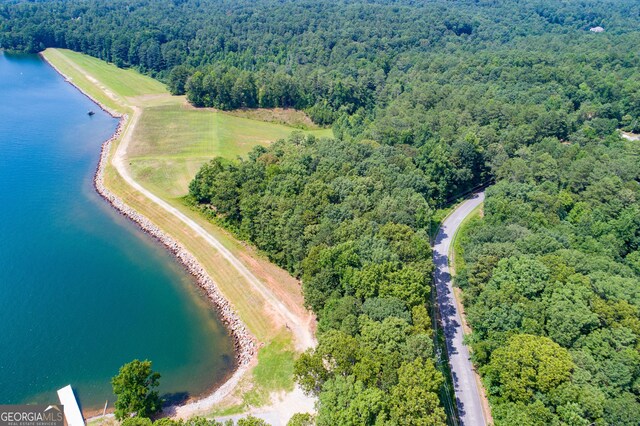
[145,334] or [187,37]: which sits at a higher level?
[187,37]

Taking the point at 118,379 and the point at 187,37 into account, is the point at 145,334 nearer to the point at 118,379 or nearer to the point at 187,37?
the point at 118,379

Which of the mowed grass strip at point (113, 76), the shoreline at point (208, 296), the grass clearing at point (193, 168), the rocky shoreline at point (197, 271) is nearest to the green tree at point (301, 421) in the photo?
the grass clearing at point (193, 168)

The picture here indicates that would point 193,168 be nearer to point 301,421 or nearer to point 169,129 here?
point 169,129

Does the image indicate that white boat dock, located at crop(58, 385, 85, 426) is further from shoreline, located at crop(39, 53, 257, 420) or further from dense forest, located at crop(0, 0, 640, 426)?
dense forest, located at crop(0, 0, 640, 426)

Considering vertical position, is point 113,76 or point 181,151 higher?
point 113,76

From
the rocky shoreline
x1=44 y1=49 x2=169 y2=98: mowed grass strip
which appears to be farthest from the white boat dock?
x1=44 y1=49 x2=169 y2=98: mowed grass strip

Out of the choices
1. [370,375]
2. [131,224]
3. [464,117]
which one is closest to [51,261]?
[131,224]

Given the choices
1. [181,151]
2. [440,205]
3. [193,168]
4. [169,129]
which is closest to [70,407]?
[193,168]

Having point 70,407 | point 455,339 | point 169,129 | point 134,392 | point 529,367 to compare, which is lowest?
point 70,407
